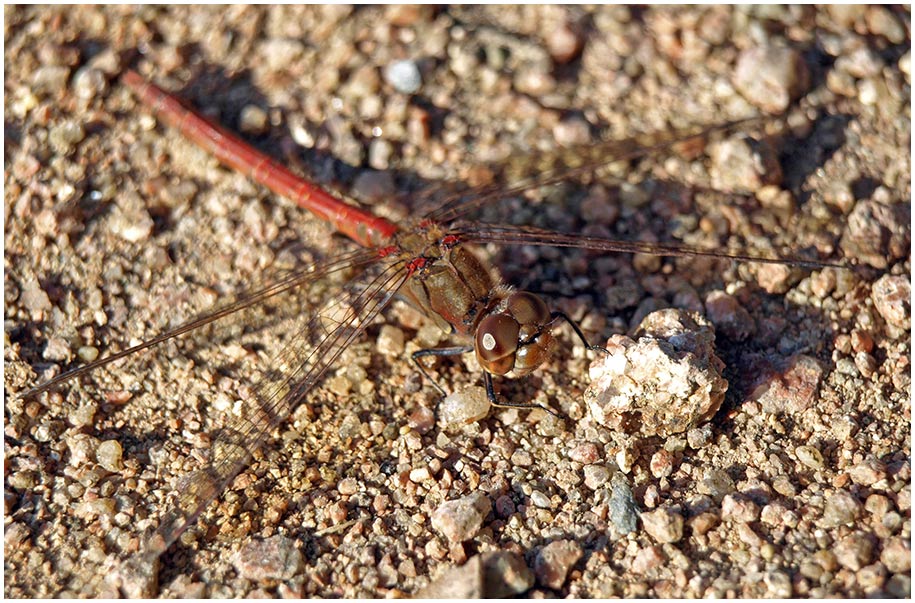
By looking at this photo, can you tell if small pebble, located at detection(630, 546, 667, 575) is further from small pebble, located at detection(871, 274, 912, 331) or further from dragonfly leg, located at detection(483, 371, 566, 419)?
small pebble, located at detection(871, 274, 912, 331)

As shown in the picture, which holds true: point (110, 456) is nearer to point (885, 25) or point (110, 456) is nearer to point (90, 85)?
point (90, 85)

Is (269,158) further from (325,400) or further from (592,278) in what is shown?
(592,278)

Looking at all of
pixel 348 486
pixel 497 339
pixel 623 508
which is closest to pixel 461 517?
pixel 348 486

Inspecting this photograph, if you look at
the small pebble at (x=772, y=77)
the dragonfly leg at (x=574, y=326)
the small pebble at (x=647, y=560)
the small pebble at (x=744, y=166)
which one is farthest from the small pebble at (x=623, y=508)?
the small pebble at (x=772, y=77)

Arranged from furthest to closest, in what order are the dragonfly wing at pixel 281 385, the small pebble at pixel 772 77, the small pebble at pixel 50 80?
the small pebble at pixel 50 80 < the small pebble at pixel 772 77 < the dragonfly wing at pixel 281 385

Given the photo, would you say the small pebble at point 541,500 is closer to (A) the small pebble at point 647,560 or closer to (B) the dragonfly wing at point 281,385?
(A) the small pebble at point 647,560
